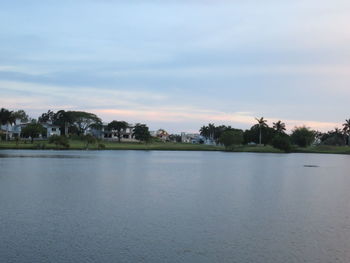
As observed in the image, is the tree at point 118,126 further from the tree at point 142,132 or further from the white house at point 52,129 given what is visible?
the white house at point 52,129

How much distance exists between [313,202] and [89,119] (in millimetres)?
145373

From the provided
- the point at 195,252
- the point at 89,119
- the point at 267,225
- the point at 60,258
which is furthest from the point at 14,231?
the point at 89,119

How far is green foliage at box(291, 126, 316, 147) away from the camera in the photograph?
17700cm

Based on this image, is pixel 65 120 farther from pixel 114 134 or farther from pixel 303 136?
pixel 303 136

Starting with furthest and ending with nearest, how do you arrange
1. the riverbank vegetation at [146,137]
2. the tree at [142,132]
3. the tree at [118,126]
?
the tree at [118,126]
the tree at [142,132]
the riverbank vegetation at [146,137]

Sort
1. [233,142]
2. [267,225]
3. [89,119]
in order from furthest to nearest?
1. [89,119]
2. [233,142]
3. [267,225]

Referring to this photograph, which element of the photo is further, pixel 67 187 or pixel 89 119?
pixel 89 119

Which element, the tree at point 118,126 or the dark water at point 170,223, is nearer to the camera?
the dark water at point 170,223

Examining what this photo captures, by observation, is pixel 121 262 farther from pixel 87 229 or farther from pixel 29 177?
pixel 29 177

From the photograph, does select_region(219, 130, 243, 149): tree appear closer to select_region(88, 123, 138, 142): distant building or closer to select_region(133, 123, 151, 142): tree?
select_region(133, 123, 151, 142): tree

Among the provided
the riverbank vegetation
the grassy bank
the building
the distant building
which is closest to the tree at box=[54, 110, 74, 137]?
the riverbank vegetation

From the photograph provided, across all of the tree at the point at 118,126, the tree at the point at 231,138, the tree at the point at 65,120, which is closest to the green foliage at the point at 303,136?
the tree at the point at 231,138

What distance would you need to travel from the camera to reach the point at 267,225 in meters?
23.9

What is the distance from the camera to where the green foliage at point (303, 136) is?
581 ft
